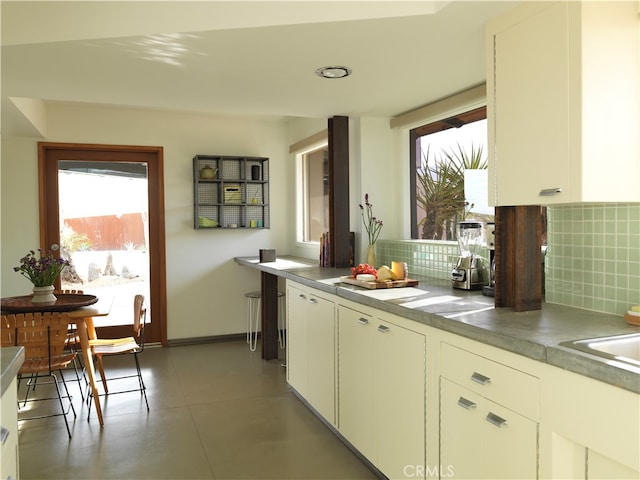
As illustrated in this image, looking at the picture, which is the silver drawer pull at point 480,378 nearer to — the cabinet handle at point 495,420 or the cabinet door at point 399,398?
the cabinet handle at point 495,420

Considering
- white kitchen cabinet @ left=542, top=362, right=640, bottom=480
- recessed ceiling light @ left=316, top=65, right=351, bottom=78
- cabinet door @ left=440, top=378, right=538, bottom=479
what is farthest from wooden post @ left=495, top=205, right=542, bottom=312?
recessed ceiling light @ left=316, top=65, right=351, bottom=78

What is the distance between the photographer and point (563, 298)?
7.59 ft

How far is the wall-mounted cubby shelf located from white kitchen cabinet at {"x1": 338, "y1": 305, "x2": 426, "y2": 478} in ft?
9.82

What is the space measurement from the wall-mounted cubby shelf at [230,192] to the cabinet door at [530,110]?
383cm

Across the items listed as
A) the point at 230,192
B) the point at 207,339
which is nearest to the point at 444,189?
the point at 230,192

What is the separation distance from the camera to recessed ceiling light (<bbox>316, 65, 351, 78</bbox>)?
2.83 meters

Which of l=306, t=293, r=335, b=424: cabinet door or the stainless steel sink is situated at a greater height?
the stainless steel sink

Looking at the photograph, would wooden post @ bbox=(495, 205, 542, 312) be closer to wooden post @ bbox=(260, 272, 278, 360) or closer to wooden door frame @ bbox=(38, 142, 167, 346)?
wooden post @ bbox=(260, 272, 278, 360)

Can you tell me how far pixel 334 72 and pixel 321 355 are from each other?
5.72 feet

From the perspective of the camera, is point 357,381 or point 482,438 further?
point 357,381

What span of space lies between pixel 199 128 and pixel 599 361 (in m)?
4.98

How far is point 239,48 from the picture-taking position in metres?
2.49

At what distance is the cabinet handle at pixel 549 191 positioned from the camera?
6.08ft

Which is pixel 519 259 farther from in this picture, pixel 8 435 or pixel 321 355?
pixel 8 435
